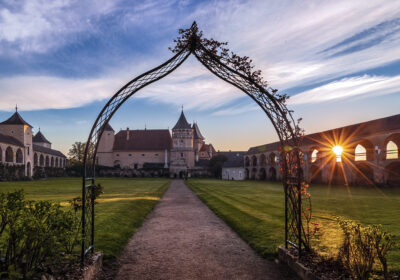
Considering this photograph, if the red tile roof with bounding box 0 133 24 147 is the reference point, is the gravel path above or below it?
below

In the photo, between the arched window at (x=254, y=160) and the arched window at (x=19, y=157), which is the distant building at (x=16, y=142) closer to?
the arched window at (x=19, y=157)

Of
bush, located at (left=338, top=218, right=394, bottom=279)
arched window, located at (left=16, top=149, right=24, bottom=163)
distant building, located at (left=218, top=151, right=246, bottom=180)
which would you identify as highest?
arched window, located at (left=16, top=149, right=24, bottom=163)

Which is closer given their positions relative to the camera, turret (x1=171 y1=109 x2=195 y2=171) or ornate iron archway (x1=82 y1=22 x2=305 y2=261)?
ornate iron archway (x1=82 y1=22 x2=305 y2=261)

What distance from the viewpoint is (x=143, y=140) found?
75750 millimetres

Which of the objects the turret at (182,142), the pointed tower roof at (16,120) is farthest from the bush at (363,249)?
the turret at (182,142)

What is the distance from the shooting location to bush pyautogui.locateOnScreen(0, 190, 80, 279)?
11.6ft

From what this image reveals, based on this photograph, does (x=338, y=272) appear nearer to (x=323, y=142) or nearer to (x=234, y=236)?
(x=234, y=236)

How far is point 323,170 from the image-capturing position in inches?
1313

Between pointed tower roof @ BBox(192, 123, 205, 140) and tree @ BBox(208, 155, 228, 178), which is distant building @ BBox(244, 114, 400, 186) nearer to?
tree @ BBox(208, 155, 228, 178)

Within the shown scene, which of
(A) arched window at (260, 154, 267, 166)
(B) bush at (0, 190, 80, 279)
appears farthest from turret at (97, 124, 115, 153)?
(B) bush at (0, 190, 80, 279)

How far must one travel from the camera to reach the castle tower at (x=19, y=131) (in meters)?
50.7

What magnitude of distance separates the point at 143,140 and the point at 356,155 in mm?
56192

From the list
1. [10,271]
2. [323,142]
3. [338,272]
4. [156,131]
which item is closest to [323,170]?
[323,142]

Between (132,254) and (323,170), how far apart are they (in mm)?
31735
